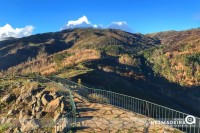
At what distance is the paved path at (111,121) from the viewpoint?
18.1 metres

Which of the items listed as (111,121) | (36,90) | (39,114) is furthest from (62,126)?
(36,90)

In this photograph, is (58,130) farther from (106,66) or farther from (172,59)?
(172,59)

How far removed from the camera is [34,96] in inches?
1079

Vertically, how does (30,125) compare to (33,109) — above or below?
below

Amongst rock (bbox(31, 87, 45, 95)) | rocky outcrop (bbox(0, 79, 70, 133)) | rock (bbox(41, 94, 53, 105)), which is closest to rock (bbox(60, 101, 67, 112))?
rocky outcrop (bbox(0, 79, 70, 133))

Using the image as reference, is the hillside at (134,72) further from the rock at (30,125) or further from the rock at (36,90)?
the rock at (30,125)

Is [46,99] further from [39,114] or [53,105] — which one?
[39,114]

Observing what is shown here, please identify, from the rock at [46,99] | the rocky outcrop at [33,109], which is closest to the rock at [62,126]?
the rocky outcrop at [33,109]

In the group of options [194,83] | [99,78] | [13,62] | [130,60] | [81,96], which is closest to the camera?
[81,96]

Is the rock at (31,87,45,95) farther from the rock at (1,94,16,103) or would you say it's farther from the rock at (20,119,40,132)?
the rock at (20,119,40,132)

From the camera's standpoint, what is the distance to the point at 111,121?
19719 mm

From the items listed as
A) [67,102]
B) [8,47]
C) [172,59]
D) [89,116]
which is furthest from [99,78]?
[8,47]

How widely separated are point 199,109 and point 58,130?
196 ft

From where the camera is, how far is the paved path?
59.3 ft
